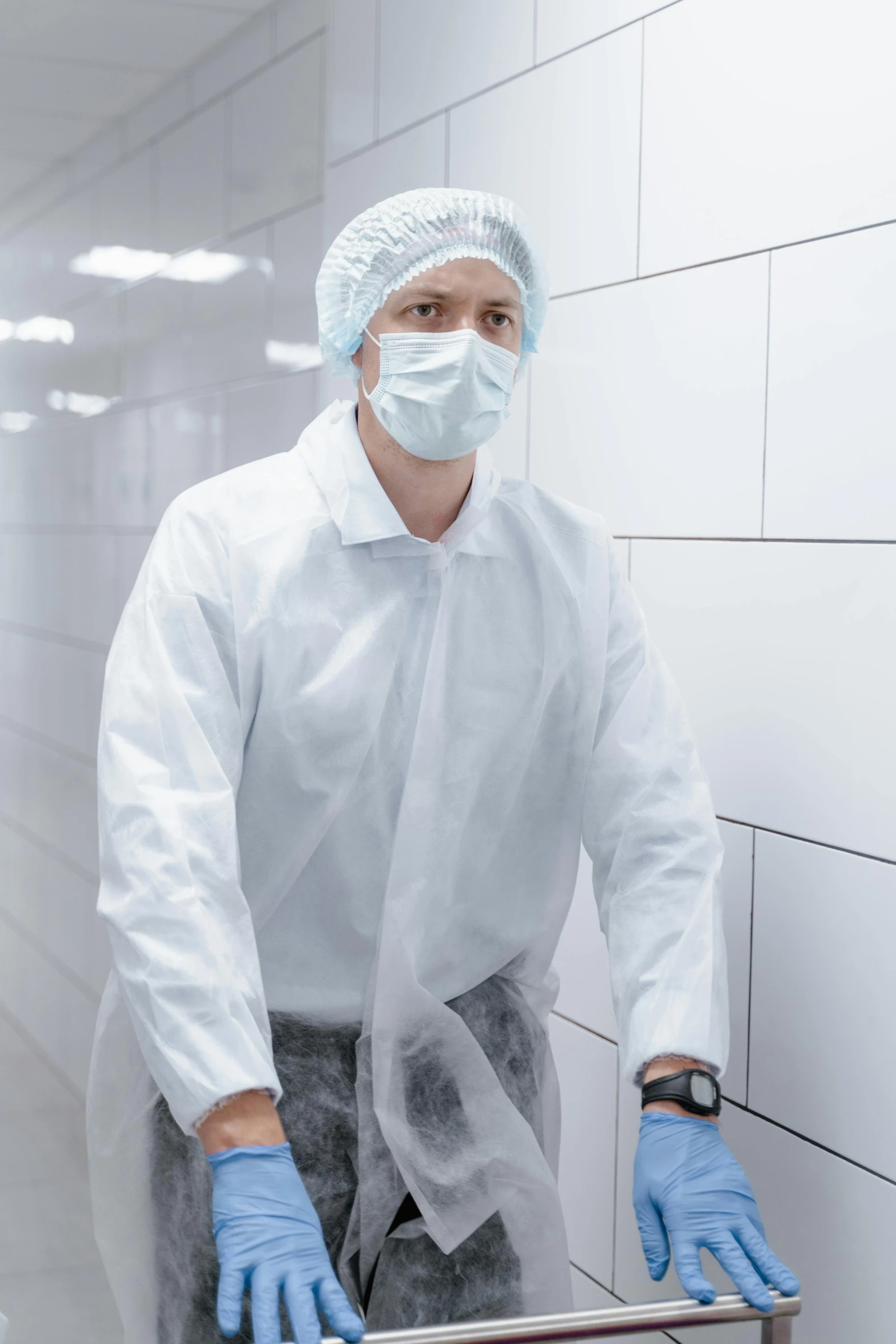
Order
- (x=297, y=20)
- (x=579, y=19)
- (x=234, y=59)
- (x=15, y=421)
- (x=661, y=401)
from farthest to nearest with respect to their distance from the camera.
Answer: (x=15, y=421) < (x=234, y=59) < (x=297, y=20) < (x=579, y=19) < (x=661, y=401)

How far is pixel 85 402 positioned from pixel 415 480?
1441mm

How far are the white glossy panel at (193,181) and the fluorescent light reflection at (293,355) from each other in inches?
Answer: 11.6

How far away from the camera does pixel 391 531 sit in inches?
40.1

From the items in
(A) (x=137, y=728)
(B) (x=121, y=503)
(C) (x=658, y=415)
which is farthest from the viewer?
(B) (x=121, y=503)

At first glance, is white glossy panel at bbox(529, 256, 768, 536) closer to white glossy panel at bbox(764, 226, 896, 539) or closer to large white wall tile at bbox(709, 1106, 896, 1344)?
white glossy panel at bbox(764, 226, 896, 539)

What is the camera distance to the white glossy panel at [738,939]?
3.84 feet

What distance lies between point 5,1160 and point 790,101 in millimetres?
2003

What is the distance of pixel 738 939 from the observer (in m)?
1.19

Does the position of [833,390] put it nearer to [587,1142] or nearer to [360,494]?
[360,494]

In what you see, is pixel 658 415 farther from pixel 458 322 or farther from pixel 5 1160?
pixel 5 1160

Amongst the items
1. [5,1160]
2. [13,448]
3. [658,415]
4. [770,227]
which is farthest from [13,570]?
[770,227]

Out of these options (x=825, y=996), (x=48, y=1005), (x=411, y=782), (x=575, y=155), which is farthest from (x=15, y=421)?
(x=825, y=996)

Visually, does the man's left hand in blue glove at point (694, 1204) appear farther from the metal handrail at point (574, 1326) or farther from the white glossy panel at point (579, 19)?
the white glossy panel at point (579, 19)

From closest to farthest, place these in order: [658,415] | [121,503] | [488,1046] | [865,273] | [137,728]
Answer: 1. [137,728]
2. [865,273]
3. [488,1046]
4. [658,415]
5. [121,503]
